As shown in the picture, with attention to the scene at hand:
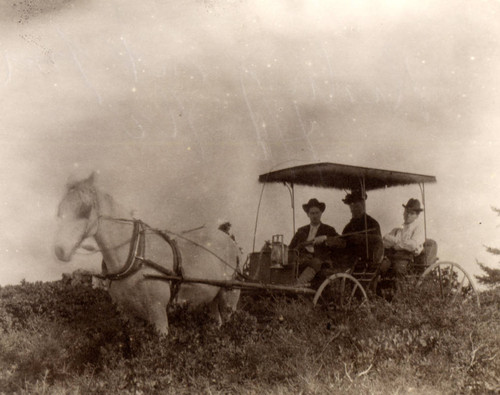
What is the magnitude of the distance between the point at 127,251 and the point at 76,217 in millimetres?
703

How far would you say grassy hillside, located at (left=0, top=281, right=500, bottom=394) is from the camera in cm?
460

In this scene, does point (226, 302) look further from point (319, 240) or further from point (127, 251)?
point (127, 251)

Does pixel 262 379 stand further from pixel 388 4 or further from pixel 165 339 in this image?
pixel 388 4

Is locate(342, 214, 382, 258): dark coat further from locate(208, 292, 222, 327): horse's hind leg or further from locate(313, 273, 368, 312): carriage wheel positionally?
locate(208, 292, 222, 327): horse's hind leg

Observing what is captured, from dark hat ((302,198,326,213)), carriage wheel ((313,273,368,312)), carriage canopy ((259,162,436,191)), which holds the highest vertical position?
carriage canopy ((259,162,436,191))

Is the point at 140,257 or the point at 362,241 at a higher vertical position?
the point at 362,241

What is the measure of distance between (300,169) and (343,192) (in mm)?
1903

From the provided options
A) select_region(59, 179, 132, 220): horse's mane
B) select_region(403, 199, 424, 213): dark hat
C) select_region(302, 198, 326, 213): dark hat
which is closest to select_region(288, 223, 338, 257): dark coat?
select_region(302, 198, 326, 213): dark hat

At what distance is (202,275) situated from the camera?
21.8ft

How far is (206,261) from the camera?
6.87 metres

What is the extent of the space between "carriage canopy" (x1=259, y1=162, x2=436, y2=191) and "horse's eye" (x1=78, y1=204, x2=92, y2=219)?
348 centimetres

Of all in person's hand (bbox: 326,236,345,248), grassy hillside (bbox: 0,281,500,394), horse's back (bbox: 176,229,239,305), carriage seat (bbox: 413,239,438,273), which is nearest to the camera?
grassy hillside (bbox: 0,281,500,394)

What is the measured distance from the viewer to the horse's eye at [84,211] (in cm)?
538

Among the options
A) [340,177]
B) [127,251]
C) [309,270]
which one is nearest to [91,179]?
[127,251]
